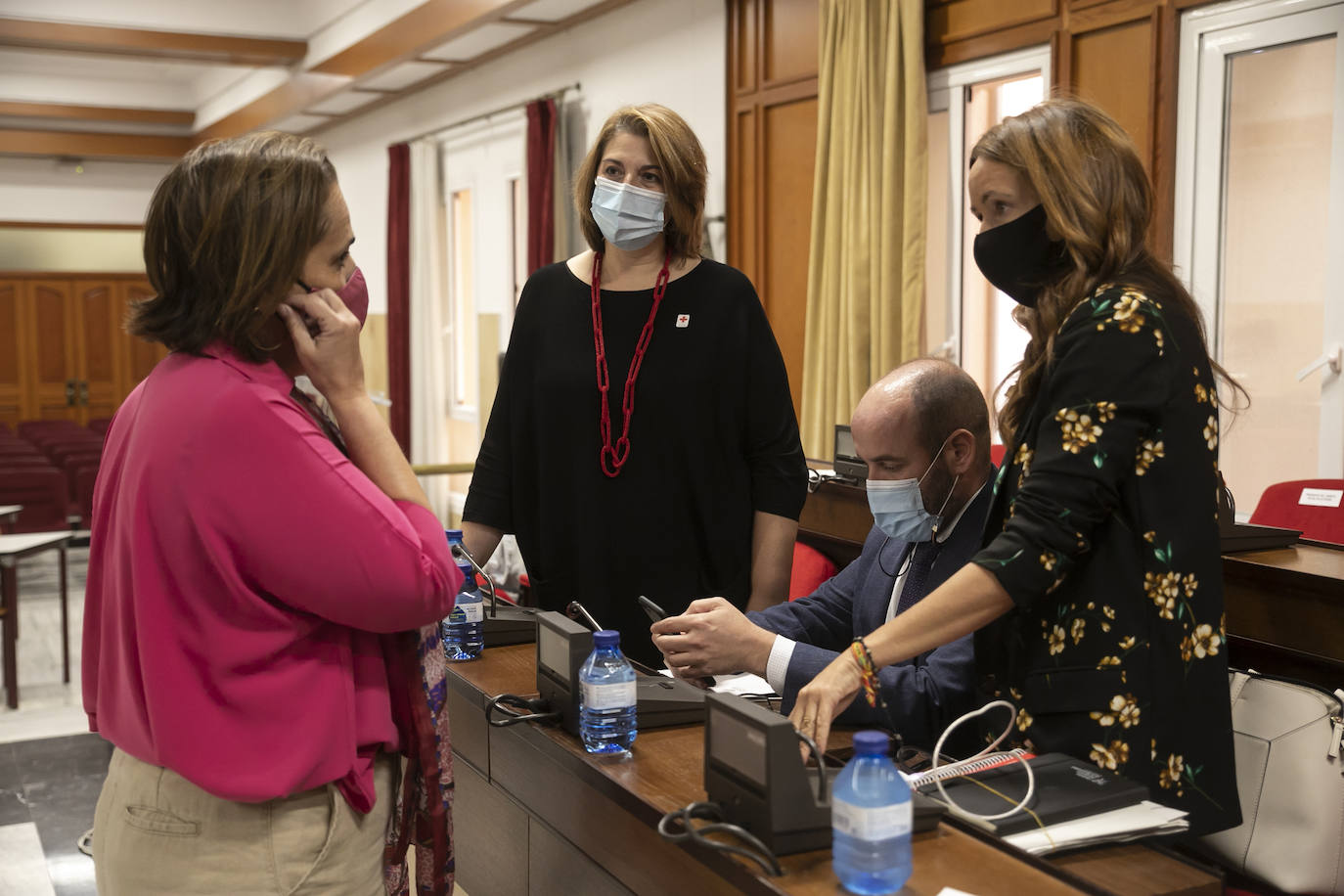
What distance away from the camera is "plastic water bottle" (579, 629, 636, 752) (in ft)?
5.60

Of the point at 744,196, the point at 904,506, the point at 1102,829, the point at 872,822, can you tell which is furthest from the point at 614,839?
the point at 744,196

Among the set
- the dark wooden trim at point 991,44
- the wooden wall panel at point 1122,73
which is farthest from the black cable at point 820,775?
the dark wooden trim at point 991,44

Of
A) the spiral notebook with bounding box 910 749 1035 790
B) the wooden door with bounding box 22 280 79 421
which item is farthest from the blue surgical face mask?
the wooden door with bounding box 22 280 79 421

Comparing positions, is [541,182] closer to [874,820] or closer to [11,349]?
[874,820]

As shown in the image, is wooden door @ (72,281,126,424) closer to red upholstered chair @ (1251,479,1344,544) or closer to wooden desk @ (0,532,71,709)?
wooden desk @ (0,532,71,709)

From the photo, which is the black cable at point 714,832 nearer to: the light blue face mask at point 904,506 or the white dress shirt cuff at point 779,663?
the white dress shirt cuff at point 779,663

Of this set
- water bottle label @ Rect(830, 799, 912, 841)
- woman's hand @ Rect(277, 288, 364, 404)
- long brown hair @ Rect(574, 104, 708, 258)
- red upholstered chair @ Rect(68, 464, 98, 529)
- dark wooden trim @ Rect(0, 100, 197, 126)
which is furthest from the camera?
dark wooden trim @ Rect(0, 100, 197, 126)

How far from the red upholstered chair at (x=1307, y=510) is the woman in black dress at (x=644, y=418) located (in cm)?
142

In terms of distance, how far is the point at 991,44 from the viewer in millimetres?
4203

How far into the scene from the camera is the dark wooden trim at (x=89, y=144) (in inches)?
479

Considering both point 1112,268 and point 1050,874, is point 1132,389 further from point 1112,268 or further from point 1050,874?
point 1050,874

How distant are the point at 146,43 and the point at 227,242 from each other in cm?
832

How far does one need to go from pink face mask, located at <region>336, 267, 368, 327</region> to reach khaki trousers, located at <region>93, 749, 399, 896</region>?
0.54 meters

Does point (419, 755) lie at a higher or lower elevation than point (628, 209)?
lower
